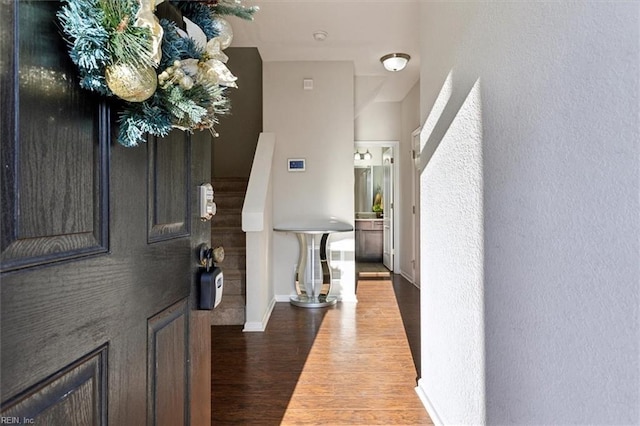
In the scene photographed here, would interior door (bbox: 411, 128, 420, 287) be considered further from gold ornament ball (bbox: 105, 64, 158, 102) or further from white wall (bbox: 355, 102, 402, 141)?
gold ornament ball (bbox: 105, 64, 158, 102)

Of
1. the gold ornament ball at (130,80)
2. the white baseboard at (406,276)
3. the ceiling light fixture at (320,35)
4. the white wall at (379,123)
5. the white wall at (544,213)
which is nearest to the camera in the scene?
the gold ornament ball at (130,80)

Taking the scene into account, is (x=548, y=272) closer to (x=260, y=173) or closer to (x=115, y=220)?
(x=115, y=220)

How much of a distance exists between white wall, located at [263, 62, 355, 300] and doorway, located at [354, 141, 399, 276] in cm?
169

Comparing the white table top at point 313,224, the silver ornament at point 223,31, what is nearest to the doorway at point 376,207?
the white table top at point 313,224

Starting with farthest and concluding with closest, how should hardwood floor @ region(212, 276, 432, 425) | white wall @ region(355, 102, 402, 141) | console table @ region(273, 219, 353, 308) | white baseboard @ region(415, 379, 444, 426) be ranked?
white wall @ region(355, 102, 402, 141), console table @ region(273, 219, 353, 308), hardwood floor @ region(212, 276, 432, 425), white baseboard @ region(415, 379, 444, 426)

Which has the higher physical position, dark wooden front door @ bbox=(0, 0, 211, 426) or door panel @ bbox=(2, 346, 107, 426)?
dark wooden front door @ bbox=(0, 0, 211, 426)

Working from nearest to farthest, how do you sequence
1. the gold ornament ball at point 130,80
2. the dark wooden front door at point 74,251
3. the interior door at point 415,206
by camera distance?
the dark wooden front door at point 74,251 → the gold ornament ball at point 130,80 → the interior door at point 415,206

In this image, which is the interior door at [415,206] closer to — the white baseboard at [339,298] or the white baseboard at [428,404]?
the white baseboard at [339,298]

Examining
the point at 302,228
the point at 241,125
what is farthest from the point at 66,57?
the point at 241,125

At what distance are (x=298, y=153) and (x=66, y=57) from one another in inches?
147

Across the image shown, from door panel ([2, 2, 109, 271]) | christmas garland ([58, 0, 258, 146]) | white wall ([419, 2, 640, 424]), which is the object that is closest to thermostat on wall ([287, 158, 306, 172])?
white wall ([419, 2, 640, 424])

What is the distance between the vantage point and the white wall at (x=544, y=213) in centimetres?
73

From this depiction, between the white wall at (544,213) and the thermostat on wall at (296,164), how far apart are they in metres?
2.71

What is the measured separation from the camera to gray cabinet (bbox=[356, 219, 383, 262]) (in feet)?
24.4
